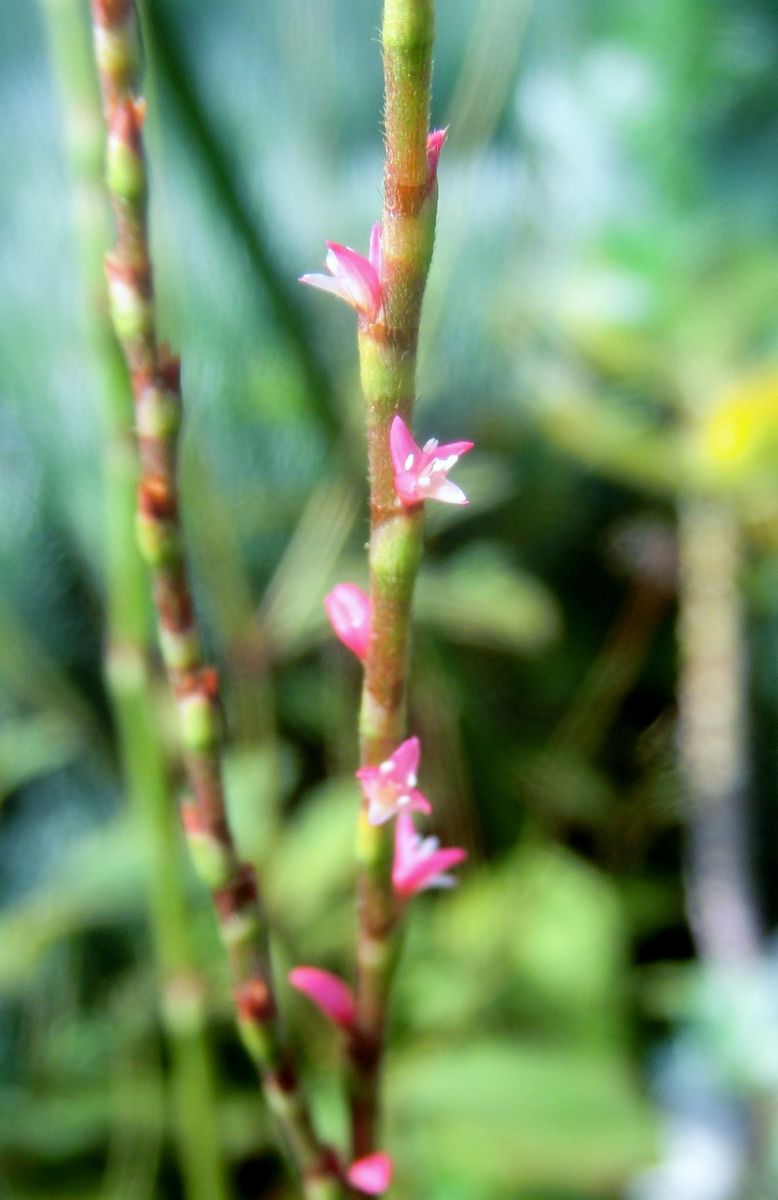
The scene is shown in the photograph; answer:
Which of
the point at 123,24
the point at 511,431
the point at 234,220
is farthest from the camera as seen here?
the point at 511,431

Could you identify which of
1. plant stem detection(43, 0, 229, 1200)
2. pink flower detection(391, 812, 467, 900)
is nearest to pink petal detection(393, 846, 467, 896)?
pink flower detection(391, 812, 467, 900)

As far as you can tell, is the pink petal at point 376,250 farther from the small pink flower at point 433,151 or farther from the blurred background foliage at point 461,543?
the blurred background foliage at point 461,543

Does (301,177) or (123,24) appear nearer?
(123,24)

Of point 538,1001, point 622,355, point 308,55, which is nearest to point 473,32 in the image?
point 308,55

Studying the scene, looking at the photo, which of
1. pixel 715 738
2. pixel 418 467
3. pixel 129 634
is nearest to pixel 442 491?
pixel 418 467

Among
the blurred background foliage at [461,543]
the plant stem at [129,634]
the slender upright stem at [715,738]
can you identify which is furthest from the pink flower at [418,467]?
the slender upright stem at [715,738]

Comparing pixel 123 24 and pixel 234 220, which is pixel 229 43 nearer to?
pixel 234 220

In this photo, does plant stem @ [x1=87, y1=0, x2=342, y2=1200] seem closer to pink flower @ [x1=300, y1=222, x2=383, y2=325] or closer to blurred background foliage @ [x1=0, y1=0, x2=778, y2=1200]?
pink flower @ [x1=300, y1=222, x2=383, y2=325]

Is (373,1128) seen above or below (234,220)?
below

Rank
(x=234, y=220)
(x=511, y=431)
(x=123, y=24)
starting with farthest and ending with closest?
(x=511, y=431) → (x=234, y=220) → (x=123, y=24)
